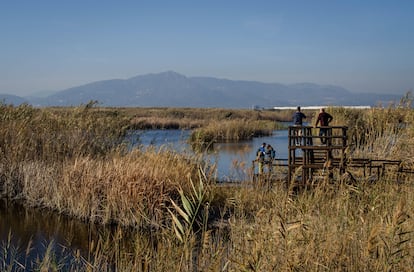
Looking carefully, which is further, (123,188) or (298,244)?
(123,188)

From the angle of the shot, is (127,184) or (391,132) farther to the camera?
(391,132)

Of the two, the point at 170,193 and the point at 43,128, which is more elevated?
the point at 43,128

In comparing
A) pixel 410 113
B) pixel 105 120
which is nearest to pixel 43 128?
pixel 105 120

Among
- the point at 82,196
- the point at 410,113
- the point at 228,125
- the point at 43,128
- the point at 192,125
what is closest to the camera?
the point at 82,196

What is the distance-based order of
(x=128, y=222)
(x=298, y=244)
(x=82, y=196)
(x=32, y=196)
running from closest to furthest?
(x=298, y=244), (x=128, y=222), (x=82, y=196), (x=32, y=196)

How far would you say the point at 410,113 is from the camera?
53.7 feet

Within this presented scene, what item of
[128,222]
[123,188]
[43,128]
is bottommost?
[128,222]

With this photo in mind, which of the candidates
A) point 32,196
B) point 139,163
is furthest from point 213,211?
point 32,196

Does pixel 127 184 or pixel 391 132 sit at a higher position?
pixel 391 132

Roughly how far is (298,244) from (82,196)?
26.0ft

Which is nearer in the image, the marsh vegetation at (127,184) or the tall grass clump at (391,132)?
the marsh vegetation at (127,184)

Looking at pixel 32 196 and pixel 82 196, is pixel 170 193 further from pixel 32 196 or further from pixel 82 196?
pixel 32 196

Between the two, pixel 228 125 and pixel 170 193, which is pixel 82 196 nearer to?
pixel 170 193

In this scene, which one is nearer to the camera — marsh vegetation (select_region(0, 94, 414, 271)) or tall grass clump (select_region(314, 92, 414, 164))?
Result: marsh vegetation (select_region(0, 94, 414, 271))
